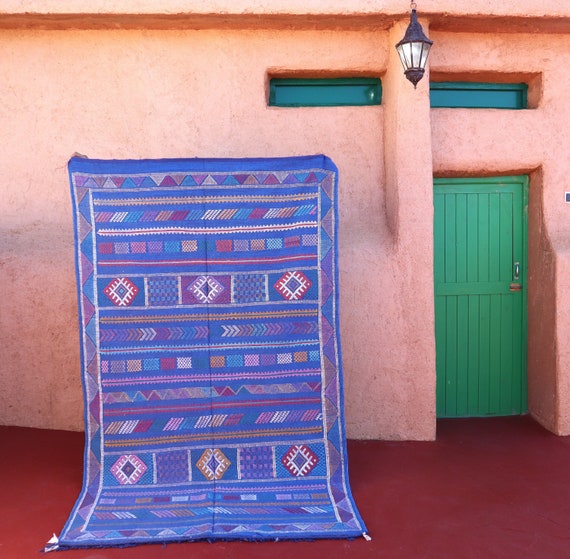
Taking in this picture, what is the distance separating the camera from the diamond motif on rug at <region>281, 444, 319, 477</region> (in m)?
3.67

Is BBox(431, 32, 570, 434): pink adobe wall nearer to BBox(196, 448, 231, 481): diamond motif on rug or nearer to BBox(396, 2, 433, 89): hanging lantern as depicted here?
BBox(396, 2, 433, 89): hanging lantern

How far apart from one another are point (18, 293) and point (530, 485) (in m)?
3.80

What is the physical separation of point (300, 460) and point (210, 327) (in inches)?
38.9

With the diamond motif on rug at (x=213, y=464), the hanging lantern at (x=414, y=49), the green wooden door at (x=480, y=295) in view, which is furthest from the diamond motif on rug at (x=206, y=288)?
the green wooden door at (x=480, y=295)

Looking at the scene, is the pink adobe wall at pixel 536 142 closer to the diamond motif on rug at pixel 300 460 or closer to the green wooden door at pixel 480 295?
the green wooden door at pixel 480 295

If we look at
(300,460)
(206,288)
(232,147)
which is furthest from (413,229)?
(300,460)

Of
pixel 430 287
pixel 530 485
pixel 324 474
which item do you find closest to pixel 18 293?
pixel 324 474

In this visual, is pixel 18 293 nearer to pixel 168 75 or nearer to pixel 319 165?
pixel 168 75

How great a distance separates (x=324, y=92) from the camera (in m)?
4.73

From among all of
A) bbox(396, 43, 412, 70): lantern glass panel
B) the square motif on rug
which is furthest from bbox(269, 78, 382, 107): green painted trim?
the square motif on rug

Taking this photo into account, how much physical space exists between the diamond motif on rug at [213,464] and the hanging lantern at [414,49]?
2.71 m

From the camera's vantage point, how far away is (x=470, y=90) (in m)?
4.84

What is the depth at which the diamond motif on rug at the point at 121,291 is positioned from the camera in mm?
3662

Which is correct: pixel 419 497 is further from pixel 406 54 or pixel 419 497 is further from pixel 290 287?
pixel 406 54
